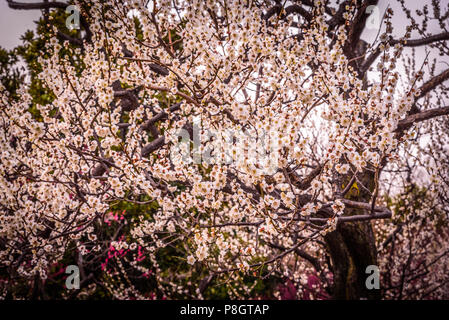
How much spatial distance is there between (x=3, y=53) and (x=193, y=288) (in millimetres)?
9181

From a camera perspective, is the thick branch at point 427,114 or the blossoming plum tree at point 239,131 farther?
the thick branch at point 427,114

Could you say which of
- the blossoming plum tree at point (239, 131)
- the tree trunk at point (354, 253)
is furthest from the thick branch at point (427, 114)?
the tree trunk at point (354, 253)

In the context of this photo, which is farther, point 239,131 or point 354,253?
point 354,253

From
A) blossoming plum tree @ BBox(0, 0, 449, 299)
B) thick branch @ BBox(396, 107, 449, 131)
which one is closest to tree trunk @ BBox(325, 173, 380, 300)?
blossoming plum tree @ BBox(0, 0, 449, 299)

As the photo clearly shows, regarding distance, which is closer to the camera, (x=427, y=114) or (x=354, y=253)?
(x=427, y=114)

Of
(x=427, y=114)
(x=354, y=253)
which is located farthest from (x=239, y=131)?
(x=354, y=253)

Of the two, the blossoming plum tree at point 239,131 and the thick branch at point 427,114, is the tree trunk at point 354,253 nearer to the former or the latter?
the blossoming plum tree at point 239,131

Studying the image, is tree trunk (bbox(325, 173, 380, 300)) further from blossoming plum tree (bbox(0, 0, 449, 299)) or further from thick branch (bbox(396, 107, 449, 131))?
thick branch (bbox(396, 107, 449, 131))

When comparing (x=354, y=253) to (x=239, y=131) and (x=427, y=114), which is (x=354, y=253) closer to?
(x=427, y=114)

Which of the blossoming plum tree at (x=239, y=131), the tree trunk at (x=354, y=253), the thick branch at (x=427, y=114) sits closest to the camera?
the blossoming plum tree at (x=239, y=131)

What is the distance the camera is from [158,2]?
2.46m

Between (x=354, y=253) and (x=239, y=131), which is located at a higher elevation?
(x=239, y=131)
